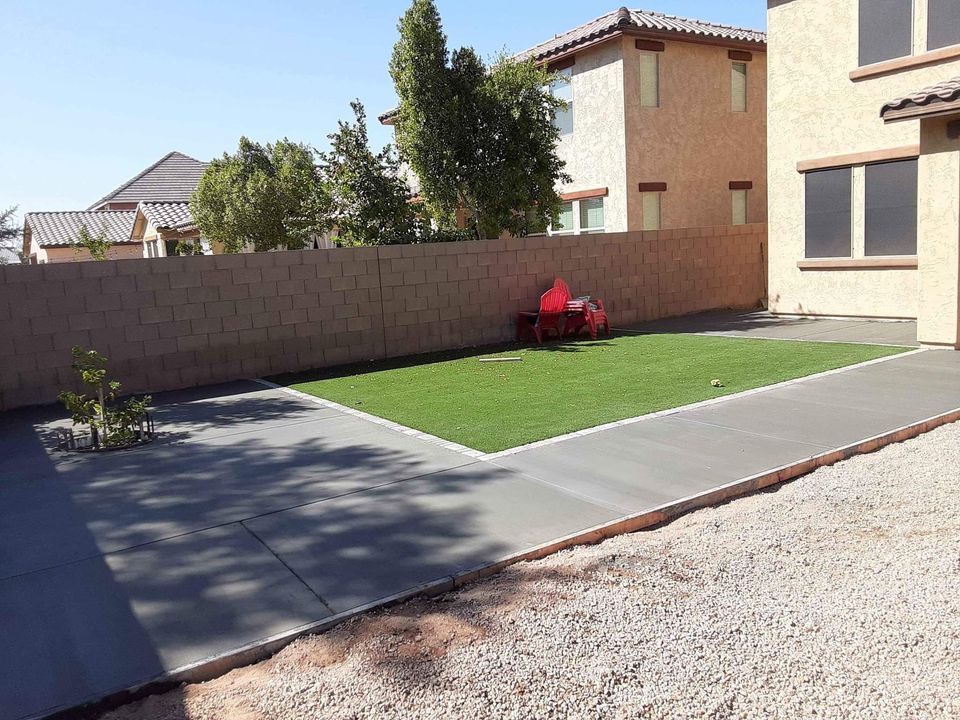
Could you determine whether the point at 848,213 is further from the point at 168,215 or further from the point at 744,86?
the point at 168,215

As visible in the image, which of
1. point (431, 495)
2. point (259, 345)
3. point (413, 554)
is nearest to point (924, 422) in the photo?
point (431, 495)

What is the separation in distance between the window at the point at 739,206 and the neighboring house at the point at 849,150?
5187mm

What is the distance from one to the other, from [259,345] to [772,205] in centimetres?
1075

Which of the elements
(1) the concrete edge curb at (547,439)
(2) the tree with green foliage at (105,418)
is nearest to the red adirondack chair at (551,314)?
(1) the concrete edge curb at (547,439)

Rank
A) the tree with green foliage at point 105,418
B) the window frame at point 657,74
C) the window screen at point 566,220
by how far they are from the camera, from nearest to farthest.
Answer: the tree with green foliage at point 105,418 → the window frame at point 657,74 → the window screen at point 566,220

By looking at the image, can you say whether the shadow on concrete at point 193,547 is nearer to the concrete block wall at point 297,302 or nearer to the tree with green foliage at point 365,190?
the concrete block wall at point 297,302

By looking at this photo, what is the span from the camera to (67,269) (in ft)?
35.4

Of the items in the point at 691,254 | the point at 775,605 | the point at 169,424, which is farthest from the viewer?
the point at 691,254

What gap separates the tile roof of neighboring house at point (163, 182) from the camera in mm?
42625

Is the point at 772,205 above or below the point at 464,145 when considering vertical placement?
below

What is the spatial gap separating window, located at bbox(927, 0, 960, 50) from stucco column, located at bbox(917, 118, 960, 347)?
3.21 meters

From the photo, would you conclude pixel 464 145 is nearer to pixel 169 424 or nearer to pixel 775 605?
pixel 169 424

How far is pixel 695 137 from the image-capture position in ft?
66.6

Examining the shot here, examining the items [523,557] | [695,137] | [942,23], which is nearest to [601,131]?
[695,137]
